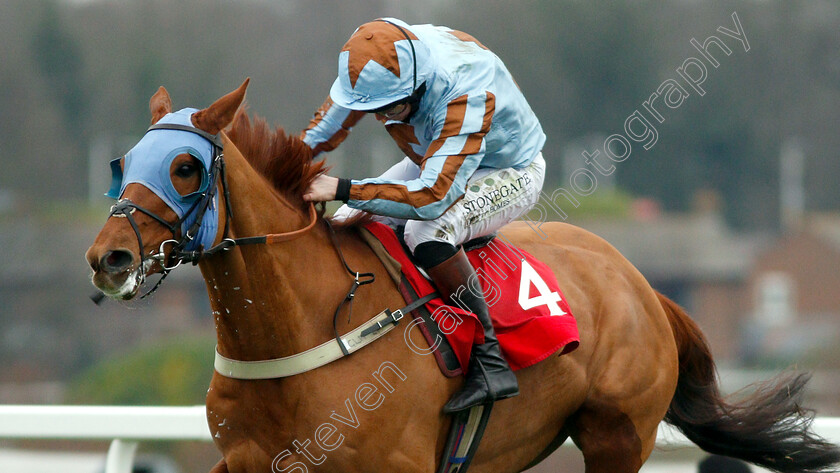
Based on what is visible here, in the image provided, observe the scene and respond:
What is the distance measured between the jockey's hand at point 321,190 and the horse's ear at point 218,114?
0.41 metres

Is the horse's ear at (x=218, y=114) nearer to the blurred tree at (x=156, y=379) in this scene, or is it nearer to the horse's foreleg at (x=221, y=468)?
the horse's foreleg at (x=221, y=468)

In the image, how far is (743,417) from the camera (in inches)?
184

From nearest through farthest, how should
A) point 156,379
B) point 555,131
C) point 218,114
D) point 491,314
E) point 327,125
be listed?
point 218,114
point 491,314
point 327,125
point 156,379
point 555,131

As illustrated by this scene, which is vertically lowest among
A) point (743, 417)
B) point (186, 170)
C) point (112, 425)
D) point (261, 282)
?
point (112, 425)

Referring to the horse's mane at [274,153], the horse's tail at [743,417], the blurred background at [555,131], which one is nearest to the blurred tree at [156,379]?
the blurred background at [555,131]

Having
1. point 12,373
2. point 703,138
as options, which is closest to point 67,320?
point 12,373

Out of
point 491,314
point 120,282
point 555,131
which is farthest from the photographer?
point 555,131

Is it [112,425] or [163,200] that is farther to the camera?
[112,425]

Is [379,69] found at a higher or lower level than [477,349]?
higher

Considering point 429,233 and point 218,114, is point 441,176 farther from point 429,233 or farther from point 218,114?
point 218,114

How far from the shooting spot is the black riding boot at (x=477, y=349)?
3469 millimetres

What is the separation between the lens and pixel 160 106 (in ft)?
10.5

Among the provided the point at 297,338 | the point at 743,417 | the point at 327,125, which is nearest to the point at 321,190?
the point at 297,338

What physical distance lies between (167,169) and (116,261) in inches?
12.2
